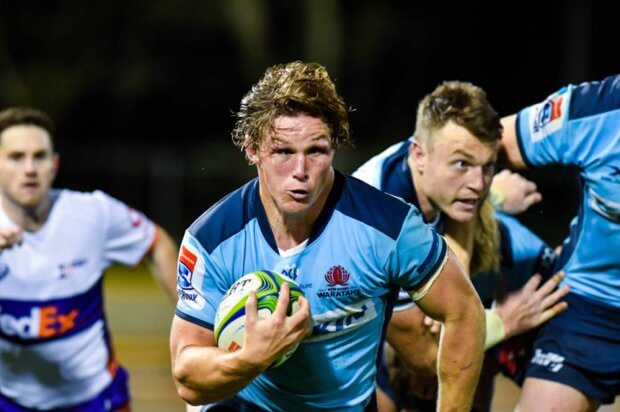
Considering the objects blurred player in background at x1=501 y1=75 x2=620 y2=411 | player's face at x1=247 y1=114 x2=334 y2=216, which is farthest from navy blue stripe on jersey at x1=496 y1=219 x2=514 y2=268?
player's face at x1=247 y1=114 x2=334 y2=216

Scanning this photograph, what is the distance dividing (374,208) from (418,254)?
8.9 inches

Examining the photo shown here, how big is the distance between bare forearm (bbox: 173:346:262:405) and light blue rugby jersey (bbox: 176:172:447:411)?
0.21 metres

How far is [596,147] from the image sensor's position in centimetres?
459

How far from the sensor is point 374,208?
3.80m

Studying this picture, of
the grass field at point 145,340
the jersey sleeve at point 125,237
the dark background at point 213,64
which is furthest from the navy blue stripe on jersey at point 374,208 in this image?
the dark background at point 213,64

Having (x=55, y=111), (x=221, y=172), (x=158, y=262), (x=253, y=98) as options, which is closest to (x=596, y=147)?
(x=253, y=98)

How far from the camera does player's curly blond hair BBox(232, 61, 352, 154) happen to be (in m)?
3.66

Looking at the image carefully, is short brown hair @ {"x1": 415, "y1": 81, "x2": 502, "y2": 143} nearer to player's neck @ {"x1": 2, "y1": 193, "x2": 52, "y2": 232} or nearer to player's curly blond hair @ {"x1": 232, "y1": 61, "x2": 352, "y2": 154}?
player's curly blond hair @ {"x1": 232, "y1": 61, "x2": 352, "y2": 154}

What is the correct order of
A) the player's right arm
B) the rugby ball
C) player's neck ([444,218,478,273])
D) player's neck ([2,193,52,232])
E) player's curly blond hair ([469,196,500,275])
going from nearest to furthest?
the player's right arm
the rugby ball
player's neck ([444,218,478,273])
player's curly blond hair ([469,196,500,275])
player's neck ([2,193,52,232])

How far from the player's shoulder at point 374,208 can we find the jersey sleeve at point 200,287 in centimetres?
50

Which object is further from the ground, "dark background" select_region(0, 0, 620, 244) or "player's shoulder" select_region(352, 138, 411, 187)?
"player's shoulder" select_region(352, 138, 411, 187)

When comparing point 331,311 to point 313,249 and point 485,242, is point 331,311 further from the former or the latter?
point 485,242

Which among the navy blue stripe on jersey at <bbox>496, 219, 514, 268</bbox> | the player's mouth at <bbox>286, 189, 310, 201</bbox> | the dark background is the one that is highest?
the player's mouth at <bbox>286, 189, 310, 201</bbox>

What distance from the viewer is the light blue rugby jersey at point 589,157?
4547mm
